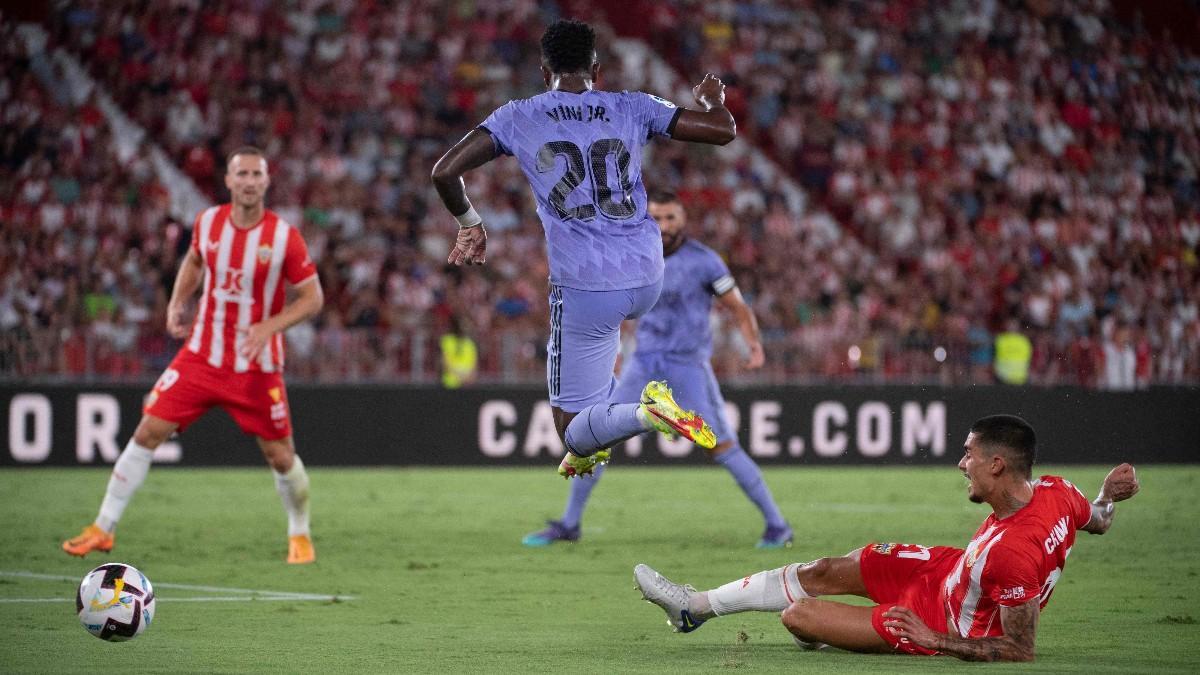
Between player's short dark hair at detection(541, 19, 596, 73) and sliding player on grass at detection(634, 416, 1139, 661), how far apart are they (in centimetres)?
227

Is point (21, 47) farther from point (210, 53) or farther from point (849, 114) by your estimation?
point (849, 114)

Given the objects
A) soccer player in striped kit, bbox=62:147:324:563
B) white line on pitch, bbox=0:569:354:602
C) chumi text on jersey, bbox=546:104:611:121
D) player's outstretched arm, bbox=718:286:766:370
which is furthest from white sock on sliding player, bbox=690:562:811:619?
player's outstretched arm, bbox=718:286:766:370

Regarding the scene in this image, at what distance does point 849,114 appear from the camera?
2723cm

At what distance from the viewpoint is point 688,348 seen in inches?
467

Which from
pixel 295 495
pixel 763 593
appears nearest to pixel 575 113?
pixel 763 593

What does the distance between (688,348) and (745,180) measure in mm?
14590

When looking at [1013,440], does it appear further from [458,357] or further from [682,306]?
[458,357]

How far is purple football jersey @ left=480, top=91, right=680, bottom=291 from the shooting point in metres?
7.39


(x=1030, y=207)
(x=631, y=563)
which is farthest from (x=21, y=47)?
(x=631, y=563)

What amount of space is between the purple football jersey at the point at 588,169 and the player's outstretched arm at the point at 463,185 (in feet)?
0.30

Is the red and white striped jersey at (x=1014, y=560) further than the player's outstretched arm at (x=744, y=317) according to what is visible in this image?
No

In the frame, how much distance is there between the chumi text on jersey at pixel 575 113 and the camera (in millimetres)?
7398

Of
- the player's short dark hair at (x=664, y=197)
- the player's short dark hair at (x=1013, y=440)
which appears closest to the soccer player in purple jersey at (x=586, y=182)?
the player's short dark hair at (x=1013, y=440)

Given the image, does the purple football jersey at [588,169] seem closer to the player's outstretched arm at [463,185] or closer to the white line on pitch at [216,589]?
the player's outstretched arm at [463,185]
